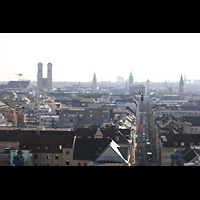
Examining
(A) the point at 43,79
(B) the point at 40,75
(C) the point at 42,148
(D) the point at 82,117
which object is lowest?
(D) the point at 82,117

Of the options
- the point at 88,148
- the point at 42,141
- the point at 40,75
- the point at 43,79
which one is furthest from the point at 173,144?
the point at 43,79

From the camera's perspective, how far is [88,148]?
1102cm

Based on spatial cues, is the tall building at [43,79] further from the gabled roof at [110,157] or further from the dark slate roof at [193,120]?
the gabled roof at [110,157]

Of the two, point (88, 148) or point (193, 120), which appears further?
point (193, 120)

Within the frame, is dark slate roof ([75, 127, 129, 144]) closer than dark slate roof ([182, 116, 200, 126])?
Yes

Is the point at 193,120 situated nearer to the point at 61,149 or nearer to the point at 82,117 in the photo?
the point at 82,117

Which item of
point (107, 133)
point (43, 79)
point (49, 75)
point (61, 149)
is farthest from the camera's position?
point (49, 75)

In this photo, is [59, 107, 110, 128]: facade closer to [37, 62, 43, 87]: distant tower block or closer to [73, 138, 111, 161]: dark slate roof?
[73, 138, 111, 161]: dark slate roof

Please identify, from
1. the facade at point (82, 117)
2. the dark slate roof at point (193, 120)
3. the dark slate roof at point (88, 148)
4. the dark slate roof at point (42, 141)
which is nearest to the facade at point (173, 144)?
the dark slate roof at point (88, 148)

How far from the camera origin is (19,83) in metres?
72.9

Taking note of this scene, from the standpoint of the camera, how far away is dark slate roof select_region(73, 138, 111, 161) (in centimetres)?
1086

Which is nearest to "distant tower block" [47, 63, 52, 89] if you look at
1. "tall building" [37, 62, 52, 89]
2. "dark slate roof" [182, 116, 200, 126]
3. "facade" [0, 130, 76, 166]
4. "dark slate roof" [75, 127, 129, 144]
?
"tall building" [37, 62, 52, 89]
